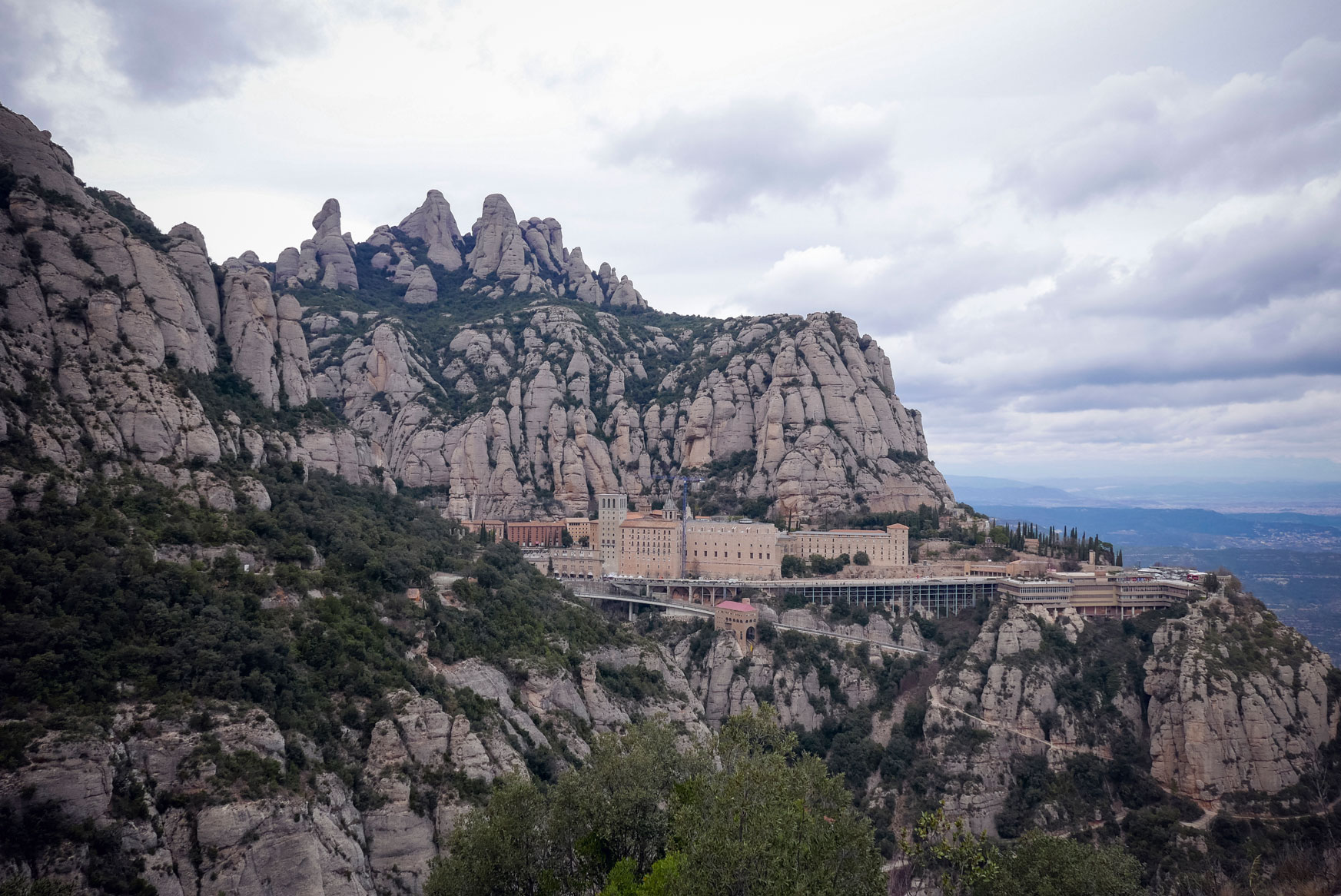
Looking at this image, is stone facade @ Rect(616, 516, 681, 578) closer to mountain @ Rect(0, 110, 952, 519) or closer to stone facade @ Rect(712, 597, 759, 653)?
stone facade @ Rect(712, 597, 759, 653)

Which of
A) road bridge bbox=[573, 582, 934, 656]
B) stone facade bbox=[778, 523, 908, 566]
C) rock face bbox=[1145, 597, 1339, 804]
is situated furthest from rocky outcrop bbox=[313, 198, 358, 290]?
rock face bbox=[1145, 597, 1339, 804]

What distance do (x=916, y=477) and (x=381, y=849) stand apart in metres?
98.4

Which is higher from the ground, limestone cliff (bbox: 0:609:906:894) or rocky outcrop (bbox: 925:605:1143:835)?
limestone cliff (bbox: 0:609:906:894)

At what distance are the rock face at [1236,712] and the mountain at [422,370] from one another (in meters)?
47.7

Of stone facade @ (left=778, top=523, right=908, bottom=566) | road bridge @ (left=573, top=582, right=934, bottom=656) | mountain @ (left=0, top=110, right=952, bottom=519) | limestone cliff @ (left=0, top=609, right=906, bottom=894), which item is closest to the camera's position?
limestone cliff @ (left=0, top=609, right=906, bottom=894)

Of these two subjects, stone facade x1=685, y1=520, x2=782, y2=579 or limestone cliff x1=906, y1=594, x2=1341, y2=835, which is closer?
limestone cliff x1=906, y1=594, x2=1341, y2=835

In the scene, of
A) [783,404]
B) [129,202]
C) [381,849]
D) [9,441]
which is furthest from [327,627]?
[783,404]

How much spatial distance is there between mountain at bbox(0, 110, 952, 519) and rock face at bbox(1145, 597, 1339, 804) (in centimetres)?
4775

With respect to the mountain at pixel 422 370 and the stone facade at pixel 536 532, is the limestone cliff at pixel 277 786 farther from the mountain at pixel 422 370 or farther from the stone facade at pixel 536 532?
the stone facade at pixel 536 532

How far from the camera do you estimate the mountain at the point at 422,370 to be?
2019 inches

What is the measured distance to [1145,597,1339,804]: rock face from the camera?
2511 inches

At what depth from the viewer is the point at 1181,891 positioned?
50.9m

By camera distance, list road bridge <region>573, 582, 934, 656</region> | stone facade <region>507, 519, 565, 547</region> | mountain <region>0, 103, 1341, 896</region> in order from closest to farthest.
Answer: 1. mountain <region>0, 103, 1341, 896</region>
2. road bridge <region>573, 582, 934, 656</region>
3. stone facade <region>507, 519, 565, 547</region>

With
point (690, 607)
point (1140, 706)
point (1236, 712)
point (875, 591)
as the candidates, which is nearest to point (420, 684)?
point (690, 607)
